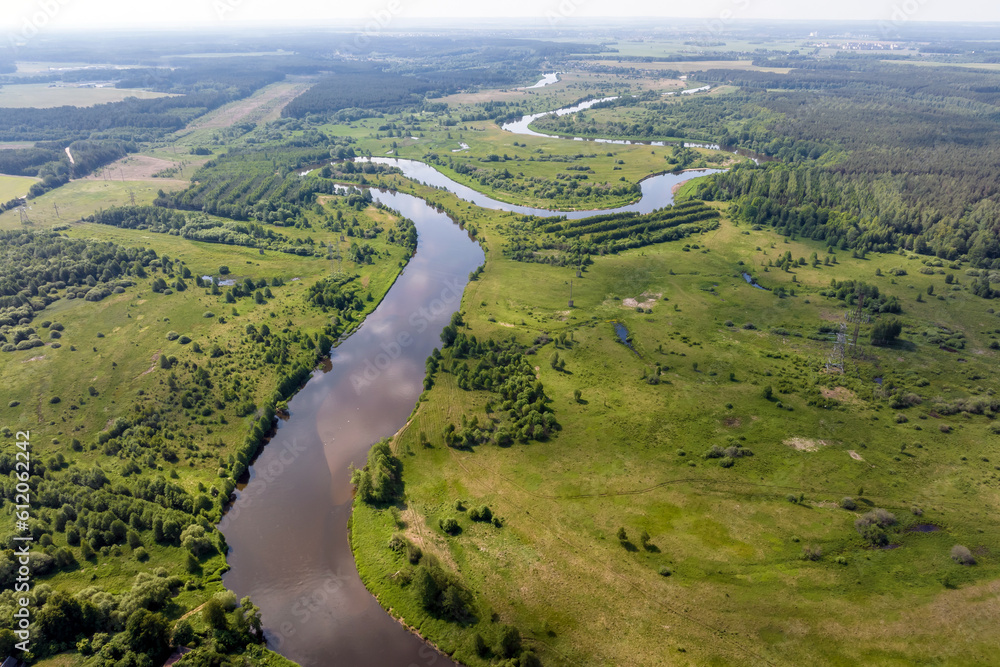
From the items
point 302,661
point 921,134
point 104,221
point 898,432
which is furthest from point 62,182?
point 921,134

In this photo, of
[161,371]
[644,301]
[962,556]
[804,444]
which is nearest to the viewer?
[962,556]

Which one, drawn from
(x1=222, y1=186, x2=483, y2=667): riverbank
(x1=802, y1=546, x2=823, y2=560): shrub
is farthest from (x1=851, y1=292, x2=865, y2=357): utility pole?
(x1=222, y1=186, x2=483, y2=667): riverbank

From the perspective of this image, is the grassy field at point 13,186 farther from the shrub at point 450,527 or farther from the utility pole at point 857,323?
the utility pole at point 857,323

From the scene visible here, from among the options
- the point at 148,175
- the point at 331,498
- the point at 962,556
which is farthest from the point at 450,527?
the point at 148,175

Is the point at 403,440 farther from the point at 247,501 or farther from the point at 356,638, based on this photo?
the point at 356,638

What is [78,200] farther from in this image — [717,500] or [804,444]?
[804,444]

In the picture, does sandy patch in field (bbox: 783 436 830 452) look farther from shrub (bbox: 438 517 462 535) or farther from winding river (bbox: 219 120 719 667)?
winding river (bbox: 219 120 719 667)
